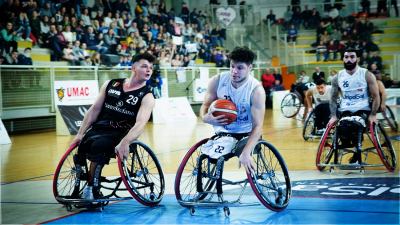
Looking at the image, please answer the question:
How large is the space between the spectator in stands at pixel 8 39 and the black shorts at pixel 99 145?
9961 millimetres

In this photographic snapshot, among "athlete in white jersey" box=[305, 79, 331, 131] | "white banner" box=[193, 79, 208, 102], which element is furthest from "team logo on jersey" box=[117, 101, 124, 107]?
"white banner" box=[193, 79, 208, 102]

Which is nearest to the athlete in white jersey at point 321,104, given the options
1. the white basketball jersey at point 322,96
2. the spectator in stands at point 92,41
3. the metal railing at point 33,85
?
the white basketball jersey at point 322,96

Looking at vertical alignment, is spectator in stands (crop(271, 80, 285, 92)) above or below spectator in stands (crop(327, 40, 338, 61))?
below

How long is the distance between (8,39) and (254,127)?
11311 millimetres

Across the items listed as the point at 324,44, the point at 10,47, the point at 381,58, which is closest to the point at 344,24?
the point at 324,44

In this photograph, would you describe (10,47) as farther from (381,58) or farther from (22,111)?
(381,58)

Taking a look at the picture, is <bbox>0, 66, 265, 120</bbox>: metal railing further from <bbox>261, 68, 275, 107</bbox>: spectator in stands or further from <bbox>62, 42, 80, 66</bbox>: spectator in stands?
<bbox>261, 68, 275, 107</bbox>: spectator in stands

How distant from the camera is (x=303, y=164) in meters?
8.62

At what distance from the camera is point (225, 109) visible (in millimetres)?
5223

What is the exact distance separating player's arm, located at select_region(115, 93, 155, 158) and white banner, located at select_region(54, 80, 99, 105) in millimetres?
9627

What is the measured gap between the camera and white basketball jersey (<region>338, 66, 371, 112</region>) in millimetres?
7680

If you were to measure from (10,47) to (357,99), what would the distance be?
9717 millimetres

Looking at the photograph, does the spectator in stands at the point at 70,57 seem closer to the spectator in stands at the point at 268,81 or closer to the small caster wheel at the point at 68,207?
the spectator in stands at the point at 268,81

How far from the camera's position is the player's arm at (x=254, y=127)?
504 cm
